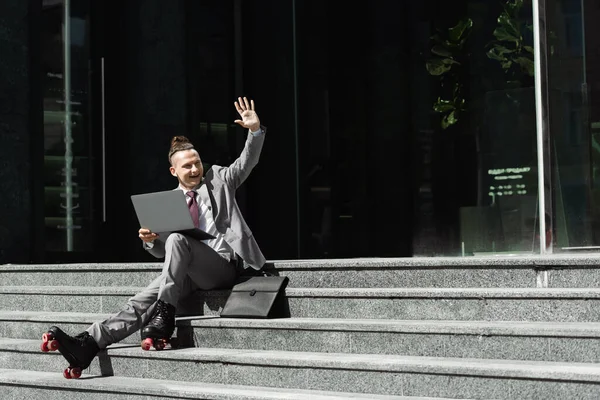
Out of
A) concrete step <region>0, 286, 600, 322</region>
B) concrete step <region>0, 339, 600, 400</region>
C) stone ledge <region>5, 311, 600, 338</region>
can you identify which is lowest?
concrete step <region>0, 339, 600, 400</region>

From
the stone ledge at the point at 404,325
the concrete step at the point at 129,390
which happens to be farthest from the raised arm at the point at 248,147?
the concrete step at the point at 129,390

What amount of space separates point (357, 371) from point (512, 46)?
5.43 meters

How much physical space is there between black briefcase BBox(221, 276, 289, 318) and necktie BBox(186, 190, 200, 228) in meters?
0.56

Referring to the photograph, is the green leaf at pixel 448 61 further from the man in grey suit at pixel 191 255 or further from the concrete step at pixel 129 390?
the concrete step at pixel 129 390

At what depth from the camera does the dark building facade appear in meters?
10.2

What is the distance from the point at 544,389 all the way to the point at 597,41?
A: 4401 mm

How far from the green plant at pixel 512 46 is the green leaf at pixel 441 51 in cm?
53

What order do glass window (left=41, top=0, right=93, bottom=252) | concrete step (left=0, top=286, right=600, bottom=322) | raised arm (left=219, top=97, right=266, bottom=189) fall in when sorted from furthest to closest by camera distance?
glass window (left=41, top=0, right=93, bottom=252) < raised arm (left=219, top=97, right=266, bottom=189) < concrete step (left=0, top=286, right=600, bottom=322)

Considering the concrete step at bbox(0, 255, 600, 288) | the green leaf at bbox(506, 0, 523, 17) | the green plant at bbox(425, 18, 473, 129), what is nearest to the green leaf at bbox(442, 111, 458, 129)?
the green plant at bbox(425, 18, 473, 129)

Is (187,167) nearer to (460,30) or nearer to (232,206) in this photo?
(232,206)

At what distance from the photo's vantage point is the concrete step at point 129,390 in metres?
5.61

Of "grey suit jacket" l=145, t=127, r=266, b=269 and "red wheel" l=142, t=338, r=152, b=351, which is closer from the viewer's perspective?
"red wheel" l=142, t=338, r=152, b=351

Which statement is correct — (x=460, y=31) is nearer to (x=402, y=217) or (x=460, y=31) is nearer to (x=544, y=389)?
(x=402, y=217)

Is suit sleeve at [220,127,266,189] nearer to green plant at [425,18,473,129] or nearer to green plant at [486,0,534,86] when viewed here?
green plant at [486,0,534,86]
